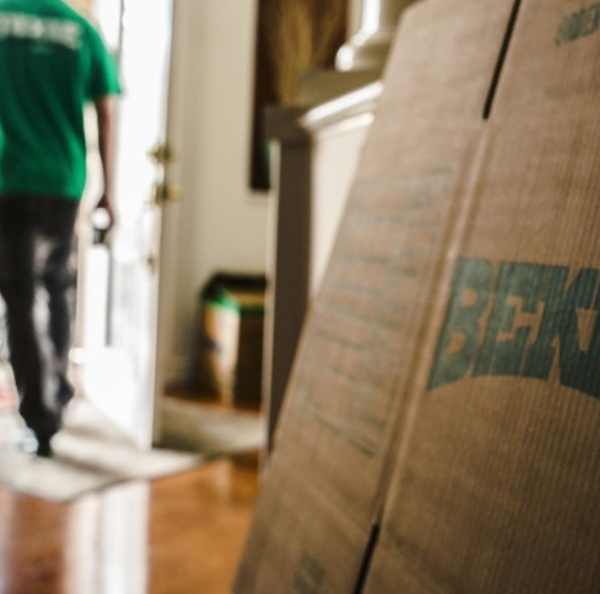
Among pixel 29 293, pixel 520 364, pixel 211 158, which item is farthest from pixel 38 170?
pixel 520 364

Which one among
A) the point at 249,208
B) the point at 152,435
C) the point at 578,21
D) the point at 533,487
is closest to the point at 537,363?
the point at 533,487

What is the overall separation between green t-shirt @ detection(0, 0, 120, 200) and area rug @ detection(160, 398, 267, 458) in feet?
2.90

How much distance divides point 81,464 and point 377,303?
163cm

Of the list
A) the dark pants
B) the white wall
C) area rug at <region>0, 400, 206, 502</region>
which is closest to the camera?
area rug at <region>0, 400, 206, 502</region>

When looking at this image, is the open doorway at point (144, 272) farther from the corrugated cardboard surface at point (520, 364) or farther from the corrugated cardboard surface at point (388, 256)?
the corrugated cardboard surface at point (520, 364)

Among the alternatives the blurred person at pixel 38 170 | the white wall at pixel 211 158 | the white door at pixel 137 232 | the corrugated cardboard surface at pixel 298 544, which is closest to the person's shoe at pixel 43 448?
the blurred person at pixel 38 170

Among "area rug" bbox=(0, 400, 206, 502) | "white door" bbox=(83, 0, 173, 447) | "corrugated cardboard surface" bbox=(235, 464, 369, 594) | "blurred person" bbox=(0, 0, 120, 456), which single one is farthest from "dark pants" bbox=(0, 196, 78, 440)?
"corrugated cardboard surface" bbox=(235, 464, 369, 594)

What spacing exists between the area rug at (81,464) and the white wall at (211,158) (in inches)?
42.5

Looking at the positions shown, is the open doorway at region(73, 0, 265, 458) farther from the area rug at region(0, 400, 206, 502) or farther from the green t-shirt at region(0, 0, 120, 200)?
the green t-shirt at region(0, 0, 120, 200)

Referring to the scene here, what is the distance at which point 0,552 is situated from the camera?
1.68 metres

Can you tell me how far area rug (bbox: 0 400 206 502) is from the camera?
84.3 inches

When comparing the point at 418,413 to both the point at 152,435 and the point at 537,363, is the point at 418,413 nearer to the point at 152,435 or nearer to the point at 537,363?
the point at 537,363

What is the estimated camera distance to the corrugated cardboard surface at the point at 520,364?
65 centimetres

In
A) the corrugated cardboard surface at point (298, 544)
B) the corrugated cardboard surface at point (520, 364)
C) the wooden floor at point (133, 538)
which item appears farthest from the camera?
the wooden floor at point (133, 538)
